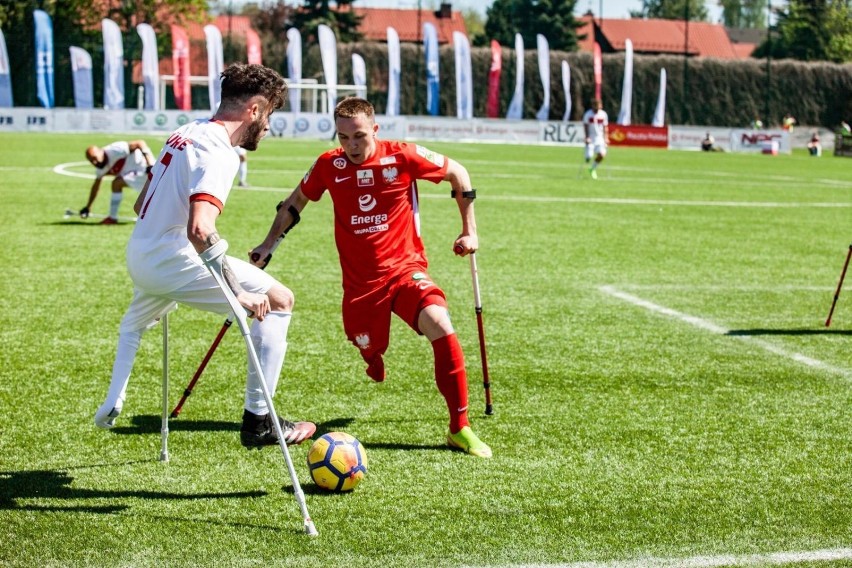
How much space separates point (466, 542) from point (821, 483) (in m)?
2.11

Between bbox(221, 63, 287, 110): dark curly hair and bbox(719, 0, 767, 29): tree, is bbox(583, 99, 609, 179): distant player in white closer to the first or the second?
bbox(221, 63, 287, 110): dark curly hair

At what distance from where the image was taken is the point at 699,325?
33.4 ft

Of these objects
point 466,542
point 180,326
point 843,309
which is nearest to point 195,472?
point 466,542

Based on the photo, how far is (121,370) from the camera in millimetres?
5695

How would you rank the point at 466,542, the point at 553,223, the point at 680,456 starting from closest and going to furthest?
1. the point at 466,542
2. the point at 680,456
3. the point at 553,223

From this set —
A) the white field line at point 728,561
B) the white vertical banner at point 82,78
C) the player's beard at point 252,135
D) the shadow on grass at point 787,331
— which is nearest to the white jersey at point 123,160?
the shadow on grass at point 787,331

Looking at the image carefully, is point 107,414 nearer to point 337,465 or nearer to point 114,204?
point 337,465

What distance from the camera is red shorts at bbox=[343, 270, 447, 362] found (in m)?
6.23

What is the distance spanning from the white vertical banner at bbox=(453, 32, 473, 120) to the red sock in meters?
51.6

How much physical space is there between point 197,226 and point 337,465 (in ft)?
4.58

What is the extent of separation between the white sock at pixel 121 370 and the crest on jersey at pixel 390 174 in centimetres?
168

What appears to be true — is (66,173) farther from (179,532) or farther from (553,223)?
(179,532)

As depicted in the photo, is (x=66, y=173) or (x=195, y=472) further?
(x=66, y=173)

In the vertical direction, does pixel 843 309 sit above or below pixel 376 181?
below
